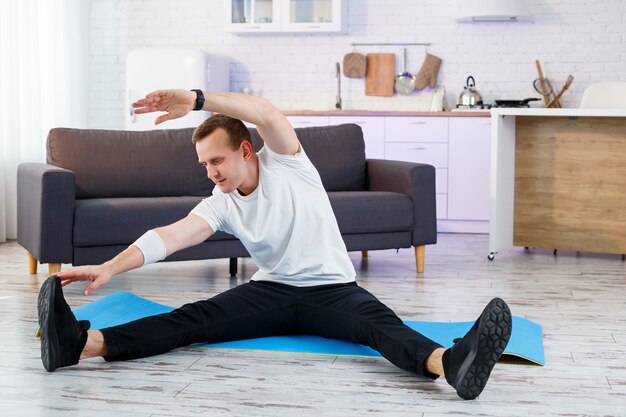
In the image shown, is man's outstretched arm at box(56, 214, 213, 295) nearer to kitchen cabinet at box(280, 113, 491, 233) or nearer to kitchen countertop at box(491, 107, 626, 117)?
kitchen countertop at box(491, 107, 626, 117)

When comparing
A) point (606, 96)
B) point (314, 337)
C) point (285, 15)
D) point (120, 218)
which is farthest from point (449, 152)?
point (314, 337)

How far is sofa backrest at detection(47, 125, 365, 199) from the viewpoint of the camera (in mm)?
4691

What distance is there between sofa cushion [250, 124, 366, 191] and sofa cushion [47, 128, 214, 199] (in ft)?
1.34

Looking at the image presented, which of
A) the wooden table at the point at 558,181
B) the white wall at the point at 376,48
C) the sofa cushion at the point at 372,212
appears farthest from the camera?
the white wall at the point at 376,48

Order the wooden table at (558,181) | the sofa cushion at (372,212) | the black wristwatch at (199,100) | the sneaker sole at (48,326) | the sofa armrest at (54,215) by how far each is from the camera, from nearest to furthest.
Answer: the black wristwatch at (199,100) < the sneaker sole at (48,326) < the sofa armrest at (54,215) < the sofa cushion at (372,212) < the wooden table at (558,181)

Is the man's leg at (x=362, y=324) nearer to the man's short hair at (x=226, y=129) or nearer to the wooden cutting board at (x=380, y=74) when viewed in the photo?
the man's short hair at (x=226, y=129)

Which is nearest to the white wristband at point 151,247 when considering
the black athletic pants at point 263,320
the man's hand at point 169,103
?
the black athletic pants at point 263,320

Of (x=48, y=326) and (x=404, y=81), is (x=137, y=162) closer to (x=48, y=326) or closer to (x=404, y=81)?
(x=48, y=326)

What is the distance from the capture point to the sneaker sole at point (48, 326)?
2.48 meters

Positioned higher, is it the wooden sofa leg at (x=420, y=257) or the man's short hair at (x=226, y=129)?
the man's short hair at (x=226, y=129)

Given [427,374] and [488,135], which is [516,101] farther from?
[427,374]

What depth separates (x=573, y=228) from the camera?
17.6ft

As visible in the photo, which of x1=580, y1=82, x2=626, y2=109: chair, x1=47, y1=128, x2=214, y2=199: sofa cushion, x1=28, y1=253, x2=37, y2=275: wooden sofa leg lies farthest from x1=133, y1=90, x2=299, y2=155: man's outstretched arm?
x1=580, y1=82, x2=626, y2=109: chair

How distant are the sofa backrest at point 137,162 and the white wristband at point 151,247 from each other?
7.00 feet
